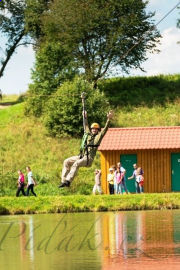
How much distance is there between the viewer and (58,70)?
74.3 meters

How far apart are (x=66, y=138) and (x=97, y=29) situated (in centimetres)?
1480

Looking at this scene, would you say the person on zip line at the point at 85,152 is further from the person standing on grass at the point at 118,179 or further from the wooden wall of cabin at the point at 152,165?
the wooden wall of cabin at the point at 152,165

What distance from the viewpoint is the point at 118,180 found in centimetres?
4600

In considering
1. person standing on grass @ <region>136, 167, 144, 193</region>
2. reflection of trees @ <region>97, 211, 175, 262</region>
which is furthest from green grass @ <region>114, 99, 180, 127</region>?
reflection of trees @ <region>97, 211, 175, 262</region>

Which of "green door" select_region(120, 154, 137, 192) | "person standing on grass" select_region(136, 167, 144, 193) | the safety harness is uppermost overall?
the safety harness

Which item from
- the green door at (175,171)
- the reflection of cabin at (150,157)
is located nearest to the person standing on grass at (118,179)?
the reflection of cabin at (150,157)

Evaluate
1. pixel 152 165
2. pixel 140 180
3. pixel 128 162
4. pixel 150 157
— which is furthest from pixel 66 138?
pixel 140 180

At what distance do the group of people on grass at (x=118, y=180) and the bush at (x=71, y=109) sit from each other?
1794 cm

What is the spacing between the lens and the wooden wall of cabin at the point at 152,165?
51.6 m

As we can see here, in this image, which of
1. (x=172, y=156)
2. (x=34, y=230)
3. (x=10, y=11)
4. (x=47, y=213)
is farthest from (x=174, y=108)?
(x=34, y=230)

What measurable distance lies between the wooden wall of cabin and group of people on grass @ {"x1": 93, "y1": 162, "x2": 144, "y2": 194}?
3062mm

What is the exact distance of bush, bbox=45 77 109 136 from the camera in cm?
6600

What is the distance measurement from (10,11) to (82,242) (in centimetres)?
7284

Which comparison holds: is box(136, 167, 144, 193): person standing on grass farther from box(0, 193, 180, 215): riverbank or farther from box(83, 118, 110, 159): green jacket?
box(83, 118, 110, 159): green jacket
